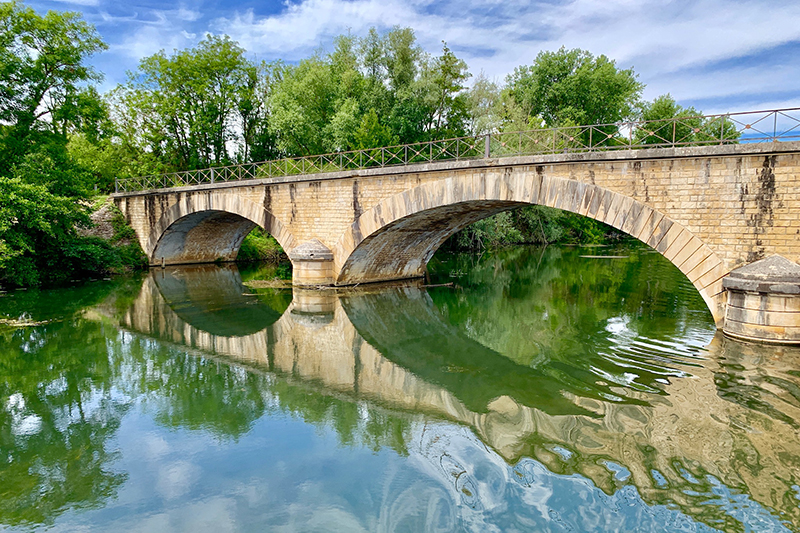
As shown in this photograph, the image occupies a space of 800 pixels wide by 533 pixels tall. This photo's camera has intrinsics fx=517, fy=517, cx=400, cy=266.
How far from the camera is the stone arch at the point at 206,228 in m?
17.4

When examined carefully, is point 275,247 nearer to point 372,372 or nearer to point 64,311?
point 64,311

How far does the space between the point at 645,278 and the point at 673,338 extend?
359 inches

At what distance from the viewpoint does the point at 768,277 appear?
8367mm

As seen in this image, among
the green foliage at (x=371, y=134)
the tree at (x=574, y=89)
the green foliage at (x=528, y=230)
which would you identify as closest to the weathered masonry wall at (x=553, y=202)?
the green foliage at (x=371, y=134)

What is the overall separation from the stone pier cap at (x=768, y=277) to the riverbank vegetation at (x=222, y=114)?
688 inches

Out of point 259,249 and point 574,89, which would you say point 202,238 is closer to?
point 259,249

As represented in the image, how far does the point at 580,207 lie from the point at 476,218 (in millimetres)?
5895

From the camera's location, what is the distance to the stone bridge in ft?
28.3

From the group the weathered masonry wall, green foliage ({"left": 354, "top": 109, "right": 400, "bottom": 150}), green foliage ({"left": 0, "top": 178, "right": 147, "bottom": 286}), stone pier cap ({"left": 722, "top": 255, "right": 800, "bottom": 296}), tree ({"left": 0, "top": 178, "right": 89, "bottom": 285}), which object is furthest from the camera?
green foliage ({"left": 354, "top": 109, "right": 400, "bottom": 150})

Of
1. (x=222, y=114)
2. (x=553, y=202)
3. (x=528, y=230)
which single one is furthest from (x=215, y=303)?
(x=528, y=230)

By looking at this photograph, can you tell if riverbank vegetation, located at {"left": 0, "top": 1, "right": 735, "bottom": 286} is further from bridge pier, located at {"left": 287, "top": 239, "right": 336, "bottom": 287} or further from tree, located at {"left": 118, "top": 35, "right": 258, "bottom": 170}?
bridge pier, located at {"left": 287, "top": 239, "right": 336, "bottom": 287}

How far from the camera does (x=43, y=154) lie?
1753 cm

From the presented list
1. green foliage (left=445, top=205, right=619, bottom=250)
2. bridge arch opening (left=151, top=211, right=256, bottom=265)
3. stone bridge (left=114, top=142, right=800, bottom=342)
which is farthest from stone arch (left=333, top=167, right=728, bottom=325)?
green foliage (left=445, top=205, right=619, bottom=250)

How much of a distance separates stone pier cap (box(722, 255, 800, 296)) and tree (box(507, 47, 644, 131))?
84.7 ft
